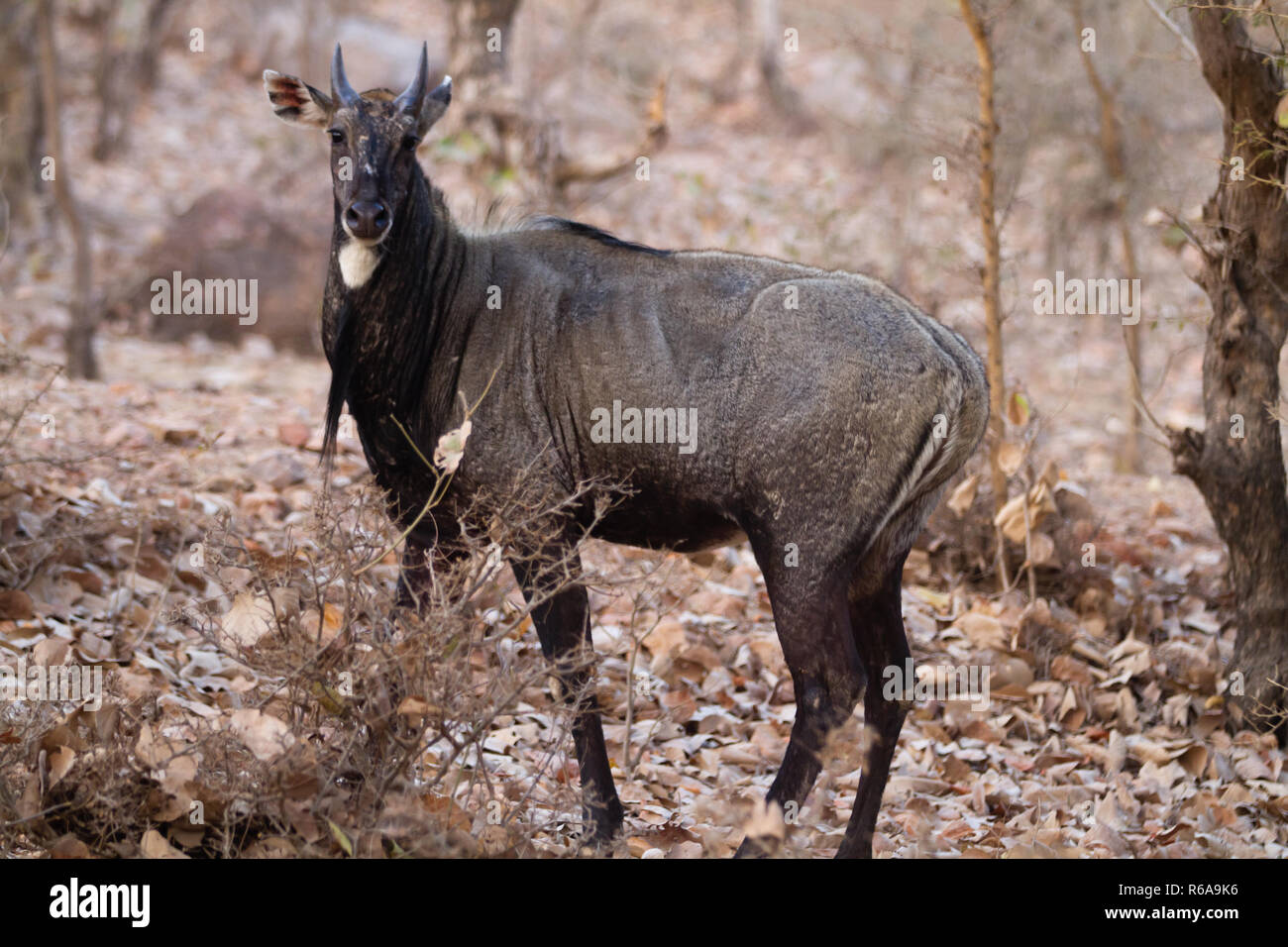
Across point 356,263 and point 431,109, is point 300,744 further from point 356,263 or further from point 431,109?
point 431,109

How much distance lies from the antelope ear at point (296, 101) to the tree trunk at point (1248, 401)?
4058 mm

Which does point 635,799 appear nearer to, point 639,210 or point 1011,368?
point 1011,368

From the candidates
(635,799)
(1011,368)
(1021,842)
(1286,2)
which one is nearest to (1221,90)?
(1286,2)

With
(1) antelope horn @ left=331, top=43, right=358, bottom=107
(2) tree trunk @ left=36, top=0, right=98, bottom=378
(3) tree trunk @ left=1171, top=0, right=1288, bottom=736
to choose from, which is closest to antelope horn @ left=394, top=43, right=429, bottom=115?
(1) antelope horn @ left=331, top=43, right=358, bottom=107

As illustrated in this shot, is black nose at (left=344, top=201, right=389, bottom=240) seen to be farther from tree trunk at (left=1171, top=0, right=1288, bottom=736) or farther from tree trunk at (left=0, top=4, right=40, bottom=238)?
tree trunk at (left=0, top=4, right=40, bottom=238)

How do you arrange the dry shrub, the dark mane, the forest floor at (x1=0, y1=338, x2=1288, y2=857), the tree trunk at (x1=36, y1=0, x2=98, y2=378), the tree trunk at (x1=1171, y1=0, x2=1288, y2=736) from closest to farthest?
1. the dry shrub
2. the forest floor at (x1=0, y1=338, x2=1288, y2=857)
3. the dark mane
4. the tree trunk at (x1=1171, y1=0, x2=1288, y2=736)
5. the tree trunk at (x1=36, y1=0, x2=98, y2=378)

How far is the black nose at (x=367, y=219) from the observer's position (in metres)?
4.85

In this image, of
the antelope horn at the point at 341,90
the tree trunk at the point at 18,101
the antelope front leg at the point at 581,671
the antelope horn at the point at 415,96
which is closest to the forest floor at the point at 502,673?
the antelope front leg at the point at 581,671

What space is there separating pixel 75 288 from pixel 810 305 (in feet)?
24.5

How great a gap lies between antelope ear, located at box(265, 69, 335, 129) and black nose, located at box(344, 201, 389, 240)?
1.89 ft

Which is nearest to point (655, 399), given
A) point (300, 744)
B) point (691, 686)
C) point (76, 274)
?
point (300, 744)

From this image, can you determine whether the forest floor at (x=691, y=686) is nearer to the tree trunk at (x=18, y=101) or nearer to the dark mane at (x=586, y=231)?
the dark mane at (x=586, y=231)

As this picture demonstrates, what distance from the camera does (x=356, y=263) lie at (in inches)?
205

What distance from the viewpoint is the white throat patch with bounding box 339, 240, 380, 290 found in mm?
5191
